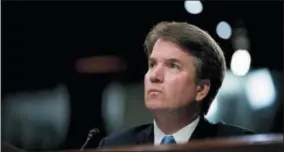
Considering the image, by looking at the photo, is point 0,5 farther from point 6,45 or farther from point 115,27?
point 115,27

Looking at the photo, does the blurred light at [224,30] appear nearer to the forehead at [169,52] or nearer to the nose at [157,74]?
the forehead at [169,52]

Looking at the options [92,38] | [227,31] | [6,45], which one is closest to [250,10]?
[227,31]

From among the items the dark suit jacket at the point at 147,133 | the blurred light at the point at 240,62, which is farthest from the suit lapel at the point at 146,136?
the blurred light at the point at 240,62

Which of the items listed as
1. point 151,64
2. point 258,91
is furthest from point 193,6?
point 258,91

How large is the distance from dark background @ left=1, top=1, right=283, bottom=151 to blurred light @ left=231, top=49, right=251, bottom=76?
0.06 ft

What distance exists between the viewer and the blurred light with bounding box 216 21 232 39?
5.95 ft

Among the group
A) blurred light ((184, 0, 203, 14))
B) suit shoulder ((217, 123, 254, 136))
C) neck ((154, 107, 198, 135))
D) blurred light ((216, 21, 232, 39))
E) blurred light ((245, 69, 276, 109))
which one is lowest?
suit shoulder ((217, 123, 254, 136))

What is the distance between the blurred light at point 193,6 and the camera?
6.05 feet

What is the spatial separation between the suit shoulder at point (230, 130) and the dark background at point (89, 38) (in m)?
0.22

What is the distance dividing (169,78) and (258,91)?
1.01ft

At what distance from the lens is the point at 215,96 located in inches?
71.2

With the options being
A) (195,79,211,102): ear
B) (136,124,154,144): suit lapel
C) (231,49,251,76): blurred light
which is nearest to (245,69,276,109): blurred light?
(231,49,251,76): blurred light

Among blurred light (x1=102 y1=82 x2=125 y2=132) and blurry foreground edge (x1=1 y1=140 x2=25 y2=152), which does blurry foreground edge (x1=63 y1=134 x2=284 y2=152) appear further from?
blurry foreground edge (x1=1 y1=140 x2=25 y2=152)

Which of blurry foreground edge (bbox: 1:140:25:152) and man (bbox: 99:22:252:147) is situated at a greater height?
man (bbox: 99:22:252:147)
